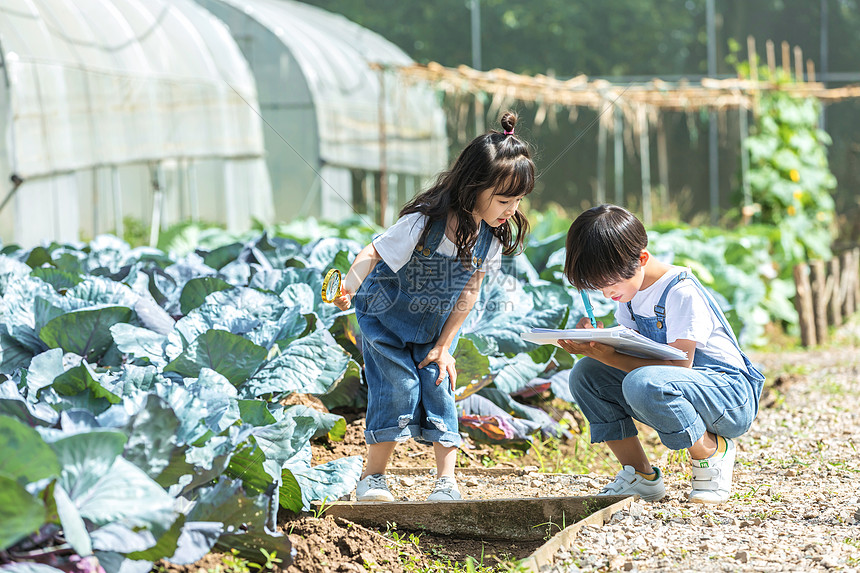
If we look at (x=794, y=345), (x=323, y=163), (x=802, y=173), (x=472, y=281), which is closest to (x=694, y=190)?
(x=802, y=173)

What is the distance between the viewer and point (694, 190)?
14391mm

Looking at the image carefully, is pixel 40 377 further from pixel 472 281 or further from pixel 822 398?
pixel 822 398

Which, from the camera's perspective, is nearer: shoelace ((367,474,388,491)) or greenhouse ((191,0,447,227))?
shoelace ((367,474,388,491))

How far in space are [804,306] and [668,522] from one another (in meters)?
4.75

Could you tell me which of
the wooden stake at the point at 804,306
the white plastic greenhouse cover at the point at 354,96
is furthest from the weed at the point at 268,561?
the white plastic greenhouse cover at the point at 354,96

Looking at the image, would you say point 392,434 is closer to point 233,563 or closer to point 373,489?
point 373,489

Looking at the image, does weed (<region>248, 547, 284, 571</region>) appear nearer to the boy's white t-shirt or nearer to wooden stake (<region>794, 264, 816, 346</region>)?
the boy's white t-shirt

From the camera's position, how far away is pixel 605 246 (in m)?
2.12

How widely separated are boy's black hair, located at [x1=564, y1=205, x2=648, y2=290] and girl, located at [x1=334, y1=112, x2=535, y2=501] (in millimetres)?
198

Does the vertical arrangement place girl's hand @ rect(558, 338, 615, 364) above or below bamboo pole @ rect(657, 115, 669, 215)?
below

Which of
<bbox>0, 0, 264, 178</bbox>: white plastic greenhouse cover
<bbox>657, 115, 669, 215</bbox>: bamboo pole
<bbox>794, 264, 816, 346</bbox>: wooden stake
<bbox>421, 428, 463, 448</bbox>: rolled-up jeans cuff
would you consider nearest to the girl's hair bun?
<bbox>421, 428, 463, 448</bbox>: rolled-up jeans cuff

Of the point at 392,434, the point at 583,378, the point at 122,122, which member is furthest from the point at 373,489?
the point at 122,122

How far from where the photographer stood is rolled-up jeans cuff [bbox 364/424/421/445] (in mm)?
2260

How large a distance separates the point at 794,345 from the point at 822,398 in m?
2.73
